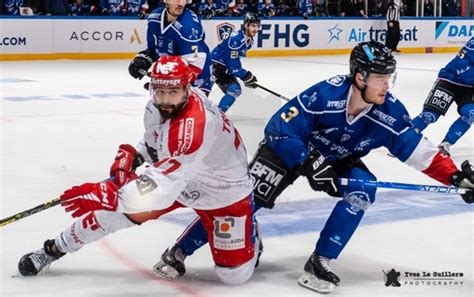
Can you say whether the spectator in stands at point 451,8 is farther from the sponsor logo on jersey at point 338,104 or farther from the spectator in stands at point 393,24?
the sponsor logo on jersey at point 338,104

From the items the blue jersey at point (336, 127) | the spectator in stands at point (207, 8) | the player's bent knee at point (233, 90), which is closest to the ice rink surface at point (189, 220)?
the player's bent knee at point (233, 90)

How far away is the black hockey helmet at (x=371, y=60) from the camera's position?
334cm

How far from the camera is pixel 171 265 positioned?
3422 mm

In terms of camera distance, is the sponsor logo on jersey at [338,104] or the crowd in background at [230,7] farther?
the crowd in background at [230,7]

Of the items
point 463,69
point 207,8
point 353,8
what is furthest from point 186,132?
point 353,8

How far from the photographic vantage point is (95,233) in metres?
3.24

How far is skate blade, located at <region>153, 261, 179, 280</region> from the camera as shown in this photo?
11.2 ft

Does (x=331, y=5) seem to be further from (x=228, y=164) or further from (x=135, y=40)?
(x=228, y=164)

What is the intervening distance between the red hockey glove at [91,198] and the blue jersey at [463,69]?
3682 millimetres

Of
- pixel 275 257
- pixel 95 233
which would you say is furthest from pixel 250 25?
pixel 95 233

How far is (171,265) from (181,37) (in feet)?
8.24

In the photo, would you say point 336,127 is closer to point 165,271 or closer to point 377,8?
point 165,271

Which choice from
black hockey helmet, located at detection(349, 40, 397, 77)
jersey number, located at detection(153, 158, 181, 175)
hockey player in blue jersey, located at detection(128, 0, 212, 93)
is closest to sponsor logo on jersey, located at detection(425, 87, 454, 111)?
hockey player in blue jersey, located at detection(128, 0, 212, 93)

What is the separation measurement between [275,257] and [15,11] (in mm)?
10333
